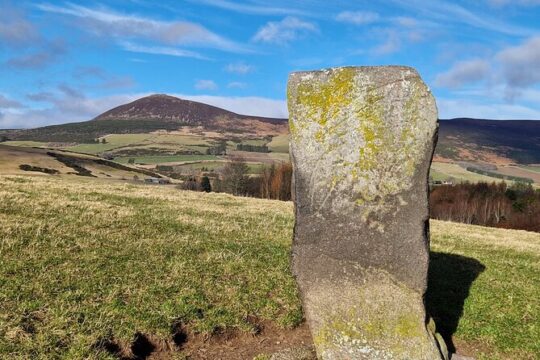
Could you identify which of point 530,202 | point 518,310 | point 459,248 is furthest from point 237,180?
point 518,310

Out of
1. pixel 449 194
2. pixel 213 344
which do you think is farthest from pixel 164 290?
pixel 449 194

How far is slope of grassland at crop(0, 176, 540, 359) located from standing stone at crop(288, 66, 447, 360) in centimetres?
188

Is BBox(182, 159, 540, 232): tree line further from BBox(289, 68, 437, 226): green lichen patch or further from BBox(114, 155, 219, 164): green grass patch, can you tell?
BBox(289, 68, 437, 226): green lichen patch

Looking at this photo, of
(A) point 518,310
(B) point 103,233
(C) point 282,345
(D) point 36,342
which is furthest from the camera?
(B) point 103,233

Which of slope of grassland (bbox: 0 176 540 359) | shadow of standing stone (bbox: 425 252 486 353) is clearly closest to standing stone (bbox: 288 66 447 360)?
slope of grassland (bbox: 0 176 540 359)

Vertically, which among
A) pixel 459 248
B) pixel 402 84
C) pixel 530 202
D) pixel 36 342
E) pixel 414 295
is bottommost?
pixel 530 202

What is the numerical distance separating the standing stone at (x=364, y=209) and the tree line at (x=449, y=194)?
83827 mm

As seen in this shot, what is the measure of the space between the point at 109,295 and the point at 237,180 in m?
92.7

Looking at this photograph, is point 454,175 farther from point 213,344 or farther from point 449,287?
point 213,344

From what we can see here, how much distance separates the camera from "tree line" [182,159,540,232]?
98250mm

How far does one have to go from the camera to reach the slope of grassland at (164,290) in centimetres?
797

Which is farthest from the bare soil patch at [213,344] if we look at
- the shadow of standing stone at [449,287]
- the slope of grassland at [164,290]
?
the shadow of standing stone at [449,287]

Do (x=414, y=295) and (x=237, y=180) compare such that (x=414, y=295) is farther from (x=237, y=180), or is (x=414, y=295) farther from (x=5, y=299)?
(x=237, y=180)

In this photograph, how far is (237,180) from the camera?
102 metres
